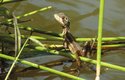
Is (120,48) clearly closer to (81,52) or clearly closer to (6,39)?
(81,52)

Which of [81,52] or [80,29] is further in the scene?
[80,29]

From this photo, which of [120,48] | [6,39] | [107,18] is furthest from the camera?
[107,18]

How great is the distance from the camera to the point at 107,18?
4.07m

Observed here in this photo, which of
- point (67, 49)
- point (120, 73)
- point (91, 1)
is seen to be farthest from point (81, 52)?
point (91, 1)

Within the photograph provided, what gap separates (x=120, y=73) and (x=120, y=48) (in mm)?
419

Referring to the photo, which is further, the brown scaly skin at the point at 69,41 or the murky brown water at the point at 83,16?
the murky brown water at the point at 83,16

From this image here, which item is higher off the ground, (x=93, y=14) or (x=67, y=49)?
(x=93, y=14)

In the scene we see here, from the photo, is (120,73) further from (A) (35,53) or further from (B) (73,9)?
(B) (73,9)

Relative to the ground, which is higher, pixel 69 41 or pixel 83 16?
pixel 83 16

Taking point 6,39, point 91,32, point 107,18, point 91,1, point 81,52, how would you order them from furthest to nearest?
point 91,1
point 107,18
point 91,32
point 81,52
point 6,39

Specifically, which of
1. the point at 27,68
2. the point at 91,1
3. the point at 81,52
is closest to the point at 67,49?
the point at 81,52

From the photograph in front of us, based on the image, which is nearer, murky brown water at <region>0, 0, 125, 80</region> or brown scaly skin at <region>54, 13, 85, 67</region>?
brown scaly skin at <region>54, 13, 85, 67</region>

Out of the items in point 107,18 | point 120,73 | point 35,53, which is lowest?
point 120,73

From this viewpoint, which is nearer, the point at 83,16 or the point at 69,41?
the point at 69,41
